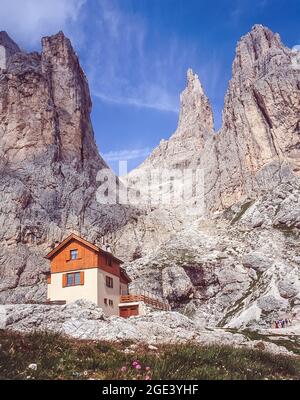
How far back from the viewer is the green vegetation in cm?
1450

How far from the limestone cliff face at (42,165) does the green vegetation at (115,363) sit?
7442cm

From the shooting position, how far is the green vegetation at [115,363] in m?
14.5

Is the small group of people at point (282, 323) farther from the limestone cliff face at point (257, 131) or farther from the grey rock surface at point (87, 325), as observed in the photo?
the limestone cliff face at point (257, 131)

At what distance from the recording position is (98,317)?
3634 centimetres

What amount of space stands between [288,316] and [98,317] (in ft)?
127

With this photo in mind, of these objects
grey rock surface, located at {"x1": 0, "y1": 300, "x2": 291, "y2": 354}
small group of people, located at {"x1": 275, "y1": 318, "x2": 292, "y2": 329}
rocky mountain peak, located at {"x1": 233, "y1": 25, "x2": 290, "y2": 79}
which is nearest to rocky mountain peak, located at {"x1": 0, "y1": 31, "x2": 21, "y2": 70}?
rocky mountain peak, located at {"x1": 233, "y1": 25, "x2": 290, "y2": 79}

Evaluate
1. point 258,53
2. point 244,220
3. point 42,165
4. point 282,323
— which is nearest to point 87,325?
point 282,323

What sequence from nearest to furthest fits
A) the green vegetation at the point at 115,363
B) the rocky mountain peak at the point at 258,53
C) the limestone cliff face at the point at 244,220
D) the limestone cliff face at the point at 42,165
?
1. the green vegetation at the point at 115,363
2. the limestone cliff face at the point at 244,220
3. the limestone cliff face at the point at 42,165
4. the rocky mountain peak at the point at 258,53

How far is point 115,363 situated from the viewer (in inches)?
637

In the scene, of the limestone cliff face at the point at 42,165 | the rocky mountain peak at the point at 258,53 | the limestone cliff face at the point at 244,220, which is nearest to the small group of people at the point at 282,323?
the limestone cliff face at the point at 244,220

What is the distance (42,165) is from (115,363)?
104728 mm

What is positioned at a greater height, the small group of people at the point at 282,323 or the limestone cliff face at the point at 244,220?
the limestone cliff face at the point at 244,220

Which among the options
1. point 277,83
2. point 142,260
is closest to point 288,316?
point 142,260
